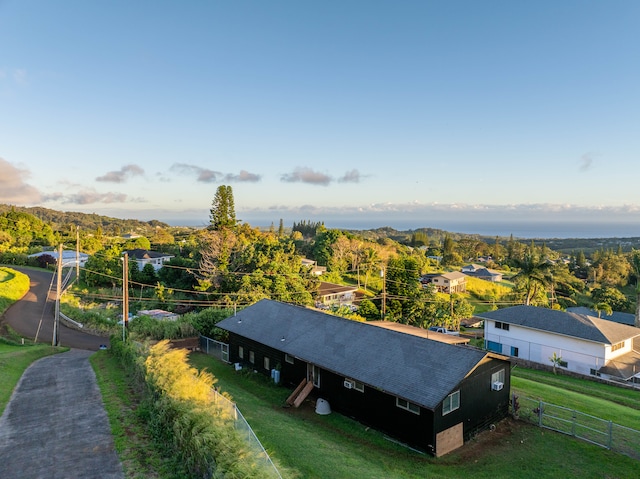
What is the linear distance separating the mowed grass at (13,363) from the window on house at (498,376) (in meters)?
18.3

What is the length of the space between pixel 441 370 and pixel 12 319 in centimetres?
3812

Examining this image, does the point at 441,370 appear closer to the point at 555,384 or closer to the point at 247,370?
the point at 247,370

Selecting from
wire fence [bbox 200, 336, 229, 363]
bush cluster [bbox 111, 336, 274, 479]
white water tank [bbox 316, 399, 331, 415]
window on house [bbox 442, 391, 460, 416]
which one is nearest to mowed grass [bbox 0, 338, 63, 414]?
bush cluster [bbox 111, 336, 274, 479]

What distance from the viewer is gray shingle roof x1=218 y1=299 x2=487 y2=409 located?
14.2 meters

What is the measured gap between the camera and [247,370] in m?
22.7

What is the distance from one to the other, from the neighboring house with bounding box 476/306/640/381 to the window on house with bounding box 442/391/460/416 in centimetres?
1848

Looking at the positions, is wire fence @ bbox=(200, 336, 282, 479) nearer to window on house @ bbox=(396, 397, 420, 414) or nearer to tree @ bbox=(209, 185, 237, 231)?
window on house @ bbox=(396, 397, 420, 414)

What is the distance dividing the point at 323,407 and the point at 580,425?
10464mm

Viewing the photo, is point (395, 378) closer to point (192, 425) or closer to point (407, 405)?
point (407, 405)

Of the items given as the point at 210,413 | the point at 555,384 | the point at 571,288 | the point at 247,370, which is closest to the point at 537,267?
the point at 555,384

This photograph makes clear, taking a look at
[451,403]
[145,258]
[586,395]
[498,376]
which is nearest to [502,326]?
[586,395]

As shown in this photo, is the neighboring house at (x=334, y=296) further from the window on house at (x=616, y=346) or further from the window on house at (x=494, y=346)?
the window on house at (x=616, y=346)

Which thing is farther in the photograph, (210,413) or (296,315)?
(296,315)

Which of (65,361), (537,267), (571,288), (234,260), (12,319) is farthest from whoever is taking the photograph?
(571,288)
